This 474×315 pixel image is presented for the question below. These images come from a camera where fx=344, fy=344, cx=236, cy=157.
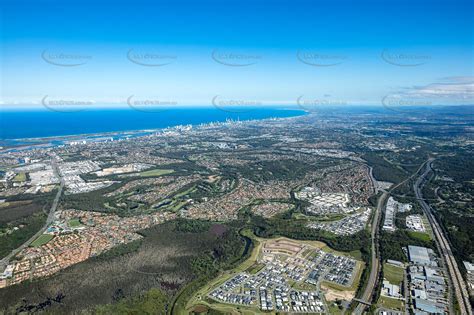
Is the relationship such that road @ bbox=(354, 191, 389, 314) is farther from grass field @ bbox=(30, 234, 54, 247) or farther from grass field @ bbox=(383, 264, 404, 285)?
grass field @ bbox=(30, 234, 54, 247)

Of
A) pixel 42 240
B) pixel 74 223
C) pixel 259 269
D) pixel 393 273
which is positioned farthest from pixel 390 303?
A: pixel 74 223

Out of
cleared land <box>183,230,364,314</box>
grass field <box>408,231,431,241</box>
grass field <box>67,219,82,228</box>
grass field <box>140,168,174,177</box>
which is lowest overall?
grass field <box>140,168,174,177</box>

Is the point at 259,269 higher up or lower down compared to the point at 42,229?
higher up

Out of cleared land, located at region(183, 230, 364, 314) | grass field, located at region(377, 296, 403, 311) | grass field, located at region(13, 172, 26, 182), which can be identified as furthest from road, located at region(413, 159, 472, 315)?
grass field, located at region(13, 172, 26, 182)

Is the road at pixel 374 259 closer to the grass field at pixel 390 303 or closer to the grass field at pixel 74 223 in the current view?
the grass field at pixel 390 303

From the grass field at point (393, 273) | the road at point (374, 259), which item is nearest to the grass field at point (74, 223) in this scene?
the road at point (374, 259)

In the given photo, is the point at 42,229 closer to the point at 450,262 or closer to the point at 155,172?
the point at 155,172
